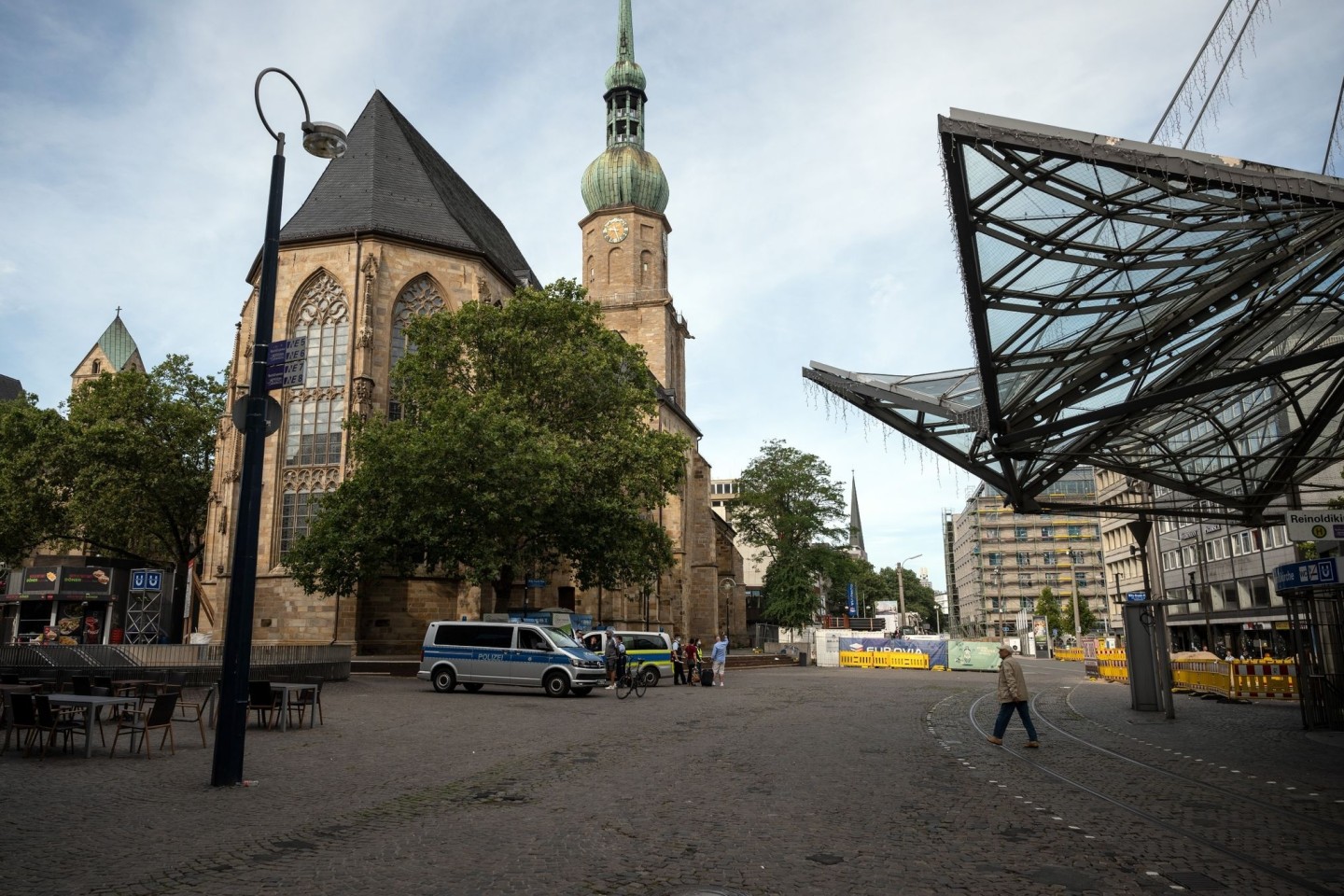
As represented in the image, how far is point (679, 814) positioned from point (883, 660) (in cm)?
4044

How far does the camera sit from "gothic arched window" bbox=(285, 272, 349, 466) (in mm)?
38406

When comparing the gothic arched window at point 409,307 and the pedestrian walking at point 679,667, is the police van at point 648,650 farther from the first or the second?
the gothic arched window at point 409,307

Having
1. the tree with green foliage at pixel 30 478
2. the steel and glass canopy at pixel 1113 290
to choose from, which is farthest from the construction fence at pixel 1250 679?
the tree with green foliage at pixel 30 478

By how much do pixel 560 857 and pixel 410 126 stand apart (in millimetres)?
48948

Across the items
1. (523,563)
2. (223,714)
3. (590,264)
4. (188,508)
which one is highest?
(590,264)

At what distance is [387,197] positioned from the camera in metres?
42.0

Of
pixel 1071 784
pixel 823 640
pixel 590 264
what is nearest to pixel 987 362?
pixel 1071 784

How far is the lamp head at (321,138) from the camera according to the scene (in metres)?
10.4

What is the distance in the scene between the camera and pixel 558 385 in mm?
31406

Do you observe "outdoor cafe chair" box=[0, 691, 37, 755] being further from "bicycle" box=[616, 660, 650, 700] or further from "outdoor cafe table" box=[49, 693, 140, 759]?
"bicycle" box=[616, 660, 650, 700]

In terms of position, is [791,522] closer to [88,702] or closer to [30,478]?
[30,478]

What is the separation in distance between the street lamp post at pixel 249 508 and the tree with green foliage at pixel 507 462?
15972mm

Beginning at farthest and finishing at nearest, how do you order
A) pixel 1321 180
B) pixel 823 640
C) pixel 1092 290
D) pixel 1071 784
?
pixel 823 640, pixel 1092 290, pixel 1071 784, pixel 1321 180

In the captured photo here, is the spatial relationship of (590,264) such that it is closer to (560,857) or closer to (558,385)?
(558,385)
